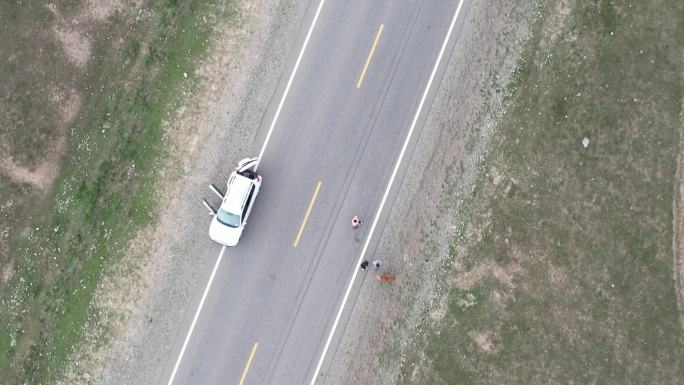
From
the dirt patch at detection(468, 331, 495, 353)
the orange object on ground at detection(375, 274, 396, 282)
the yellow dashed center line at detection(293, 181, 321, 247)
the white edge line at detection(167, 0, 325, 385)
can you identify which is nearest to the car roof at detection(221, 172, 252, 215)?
the white edge line at detection(167, 0, 325, 385)

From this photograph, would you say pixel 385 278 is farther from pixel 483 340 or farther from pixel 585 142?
pixel 585 142

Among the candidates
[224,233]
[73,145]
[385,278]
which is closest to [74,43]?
[73,145]

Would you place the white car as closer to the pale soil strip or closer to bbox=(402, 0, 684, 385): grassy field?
bbox=(402, 0, 684, 385): grassy field

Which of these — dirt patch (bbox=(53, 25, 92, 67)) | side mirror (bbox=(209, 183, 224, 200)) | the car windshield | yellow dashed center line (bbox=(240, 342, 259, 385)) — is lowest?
yellow dashed center line (bbox=(240, 342, 259, 385))

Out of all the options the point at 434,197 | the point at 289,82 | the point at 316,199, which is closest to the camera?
the point at 434,197

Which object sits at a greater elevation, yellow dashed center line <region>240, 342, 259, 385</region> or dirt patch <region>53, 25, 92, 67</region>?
dirt patch <region>53, 25, 92, 67</region>

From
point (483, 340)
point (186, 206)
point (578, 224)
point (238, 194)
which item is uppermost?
point (578, 224)

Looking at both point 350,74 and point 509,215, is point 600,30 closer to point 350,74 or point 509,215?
point 509,215

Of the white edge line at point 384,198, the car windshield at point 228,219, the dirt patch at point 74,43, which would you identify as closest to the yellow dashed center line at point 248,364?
the white edge line at point 384,198

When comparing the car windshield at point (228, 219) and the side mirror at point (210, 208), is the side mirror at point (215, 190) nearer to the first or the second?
the side mirror at point (210, 208)
